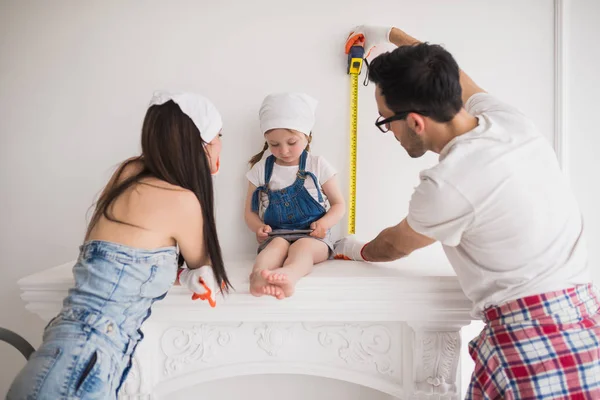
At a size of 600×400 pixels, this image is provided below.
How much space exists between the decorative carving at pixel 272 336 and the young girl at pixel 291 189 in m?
0.23

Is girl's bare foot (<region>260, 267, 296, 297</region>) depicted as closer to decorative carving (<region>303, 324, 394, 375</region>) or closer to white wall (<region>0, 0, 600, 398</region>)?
decorative carving (<region>303, 324, 394, 375</region>)

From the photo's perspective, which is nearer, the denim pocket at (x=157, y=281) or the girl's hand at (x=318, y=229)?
the denim pocket at (x=157, y=281)

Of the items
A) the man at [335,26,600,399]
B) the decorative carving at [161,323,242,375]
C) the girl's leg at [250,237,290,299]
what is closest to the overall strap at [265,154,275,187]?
the girl's leg at [250,237,290,299]

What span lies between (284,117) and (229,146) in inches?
14.8

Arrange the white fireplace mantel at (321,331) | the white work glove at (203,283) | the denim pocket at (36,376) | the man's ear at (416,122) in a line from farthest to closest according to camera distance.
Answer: the white fireplace mantel at (321,331) → the white work glove at (203,283) → the man's ear at (416,122) → the denim pocket at (36,376)

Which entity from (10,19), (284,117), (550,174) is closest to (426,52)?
(550,174)

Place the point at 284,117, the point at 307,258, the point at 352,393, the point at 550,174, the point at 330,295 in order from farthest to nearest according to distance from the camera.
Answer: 1. the point at 352,393
2. the point at 284,117
3. the point at 307,258
4. the point at 330,295
5. the point at 550,174

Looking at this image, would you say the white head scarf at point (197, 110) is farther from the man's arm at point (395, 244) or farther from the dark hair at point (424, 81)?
the man's arm at point (395, 244)

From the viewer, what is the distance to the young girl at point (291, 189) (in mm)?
1651

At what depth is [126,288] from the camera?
3.83ft

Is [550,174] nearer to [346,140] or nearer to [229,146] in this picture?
[346,140]

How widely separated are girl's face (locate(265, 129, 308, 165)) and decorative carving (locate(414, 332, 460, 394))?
843 mm

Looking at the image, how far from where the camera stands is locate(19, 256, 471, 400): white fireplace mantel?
1378mm

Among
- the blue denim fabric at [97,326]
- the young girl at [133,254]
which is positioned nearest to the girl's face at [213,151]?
the young girl at [133,254]
